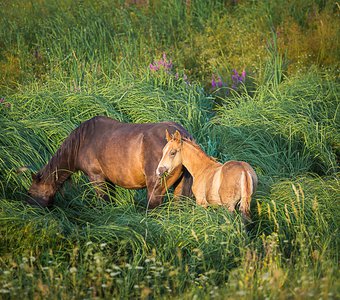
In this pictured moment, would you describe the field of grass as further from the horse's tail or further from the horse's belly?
the horse's belly

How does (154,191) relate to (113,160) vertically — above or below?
below

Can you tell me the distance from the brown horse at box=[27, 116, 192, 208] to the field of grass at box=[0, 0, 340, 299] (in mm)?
217

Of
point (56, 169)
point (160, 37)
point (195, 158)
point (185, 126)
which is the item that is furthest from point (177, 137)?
point (160, 37)

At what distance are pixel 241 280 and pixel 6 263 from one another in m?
2.19

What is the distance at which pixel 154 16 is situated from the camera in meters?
13.5

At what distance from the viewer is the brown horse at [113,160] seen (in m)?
7.78

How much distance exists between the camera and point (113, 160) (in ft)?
26.6

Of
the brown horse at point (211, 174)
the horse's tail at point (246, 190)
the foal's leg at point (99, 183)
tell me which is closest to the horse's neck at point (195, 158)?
the brown horse at point (211, 174)

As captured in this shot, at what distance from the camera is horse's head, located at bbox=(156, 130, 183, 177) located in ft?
23.8

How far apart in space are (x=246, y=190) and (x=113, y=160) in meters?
1.78

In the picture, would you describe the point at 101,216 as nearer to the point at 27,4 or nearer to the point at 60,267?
the point at 60,267

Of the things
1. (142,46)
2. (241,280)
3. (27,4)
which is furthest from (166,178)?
(27,4)

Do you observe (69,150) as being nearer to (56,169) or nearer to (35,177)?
(56,169)

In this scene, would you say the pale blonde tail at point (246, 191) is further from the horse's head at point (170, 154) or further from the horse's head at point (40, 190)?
the horse's head at point (40, 190)
